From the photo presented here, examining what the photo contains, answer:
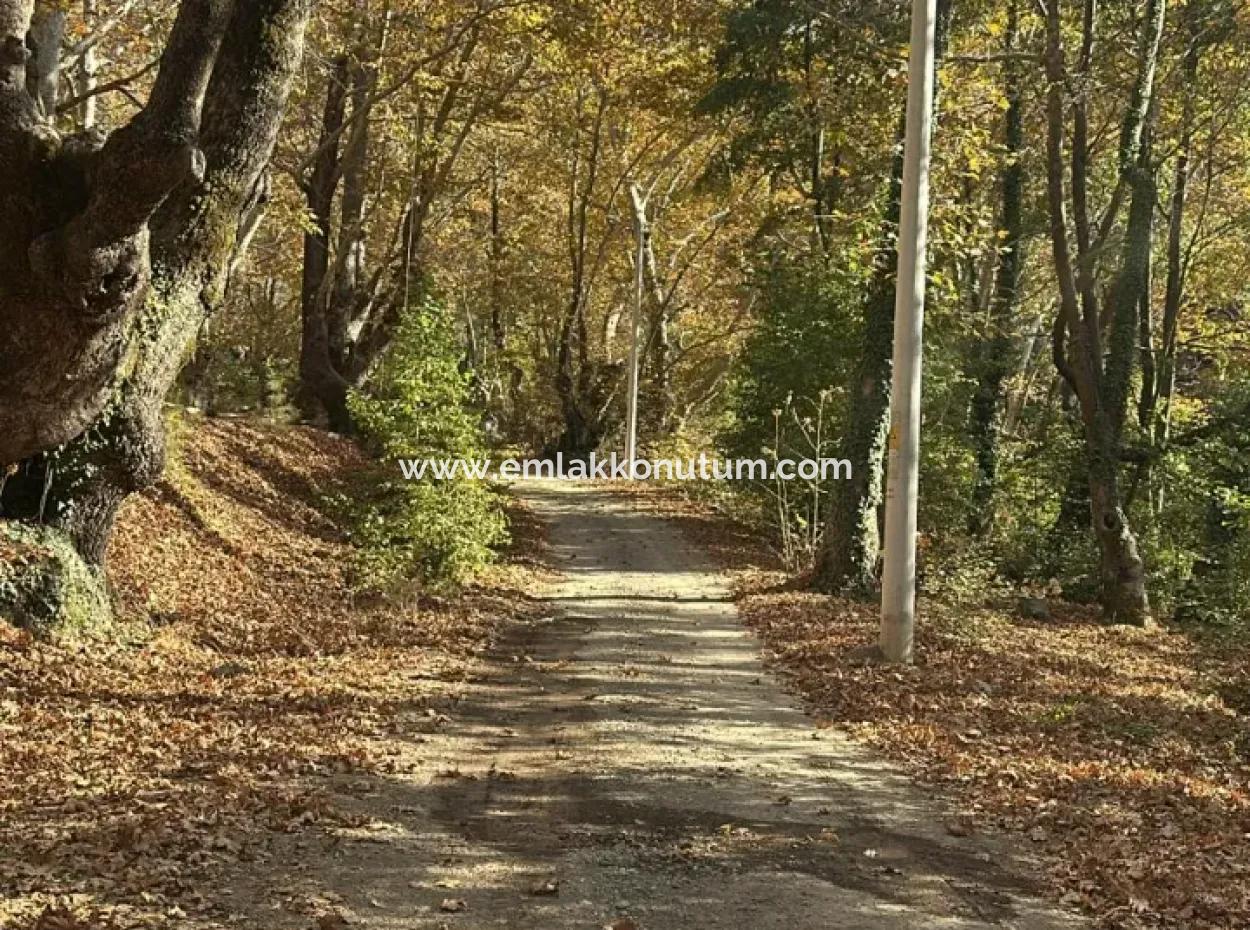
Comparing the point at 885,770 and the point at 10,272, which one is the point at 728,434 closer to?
the point at 885,770

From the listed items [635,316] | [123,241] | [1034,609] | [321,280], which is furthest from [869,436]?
[635,316]

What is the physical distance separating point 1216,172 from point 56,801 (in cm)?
2470

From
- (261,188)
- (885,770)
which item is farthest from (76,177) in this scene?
(885,770)

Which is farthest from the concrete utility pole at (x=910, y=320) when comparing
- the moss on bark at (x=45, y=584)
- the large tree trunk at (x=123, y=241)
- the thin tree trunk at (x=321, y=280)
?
the thin tree trunk at (x=321, y=280)

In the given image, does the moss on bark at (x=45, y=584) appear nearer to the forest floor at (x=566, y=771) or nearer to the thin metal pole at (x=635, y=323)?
the forest floor at (x=566, y=771)

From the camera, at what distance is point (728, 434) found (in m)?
23.4

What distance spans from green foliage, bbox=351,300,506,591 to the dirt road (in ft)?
12.5

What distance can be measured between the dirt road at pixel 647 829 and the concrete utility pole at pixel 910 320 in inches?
71.4

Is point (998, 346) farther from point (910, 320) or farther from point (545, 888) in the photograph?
A: point (545, 888)

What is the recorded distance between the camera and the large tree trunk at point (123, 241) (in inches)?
267

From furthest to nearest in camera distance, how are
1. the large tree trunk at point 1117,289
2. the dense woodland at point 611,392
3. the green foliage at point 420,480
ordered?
the large tree trunk at point 1117,289
the green foliage at point 420,480
the dense woodland at point 611,392

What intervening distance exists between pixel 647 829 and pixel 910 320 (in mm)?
6152

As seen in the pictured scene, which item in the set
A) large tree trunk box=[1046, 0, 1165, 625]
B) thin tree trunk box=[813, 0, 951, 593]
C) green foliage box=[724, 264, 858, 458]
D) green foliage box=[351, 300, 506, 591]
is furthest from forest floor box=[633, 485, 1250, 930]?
green foliage box=[724, 264, 858, 458]

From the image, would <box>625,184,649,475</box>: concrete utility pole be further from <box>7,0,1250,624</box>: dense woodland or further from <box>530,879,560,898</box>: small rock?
<box>530,879,560,898</box>: small rock
